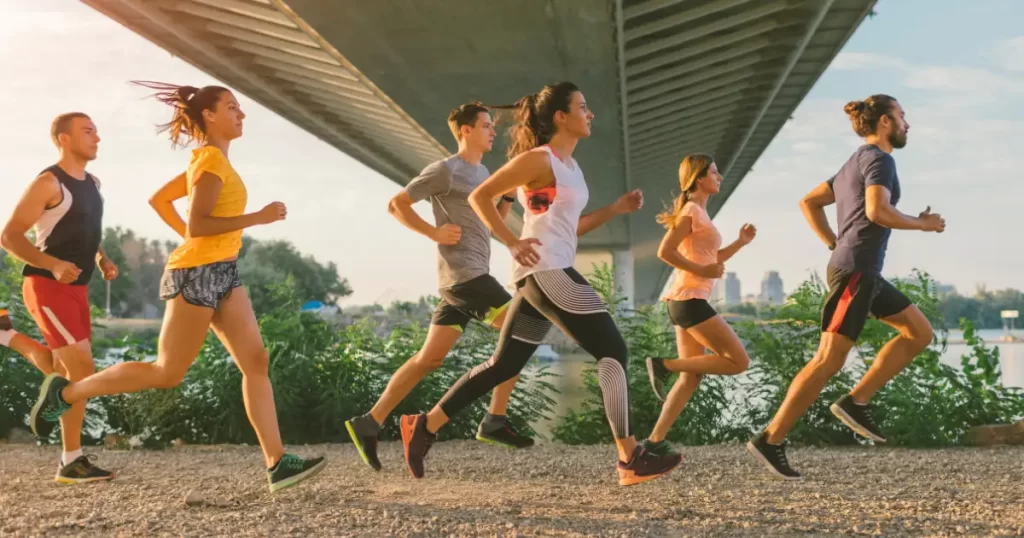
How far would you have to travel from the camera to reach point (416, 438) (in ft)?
17.1

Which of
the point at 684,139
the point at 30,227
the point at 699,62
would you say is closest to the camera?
the point at 30,227

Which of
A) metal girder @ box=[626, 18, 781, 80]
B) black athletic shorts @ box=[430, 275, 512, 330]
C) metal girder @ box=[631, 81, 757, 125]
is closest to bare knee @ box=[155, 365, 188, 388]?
black athletic shorts @ box=[430, 275, 512, 330]

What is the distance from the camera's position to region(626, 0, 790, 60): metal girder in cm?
1841

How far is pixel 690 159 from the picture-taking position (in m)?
5.83

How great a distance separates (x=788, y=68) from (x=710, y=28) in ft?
11.6

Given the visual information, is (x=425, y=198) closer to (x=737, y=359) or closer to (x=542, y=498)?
(x=542, y=498)

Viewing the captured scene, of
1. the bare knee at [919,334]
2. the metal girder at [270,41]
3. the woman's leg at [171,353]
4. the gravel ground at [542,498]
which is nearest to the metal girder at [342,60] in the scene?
the metal girder at [270,41]

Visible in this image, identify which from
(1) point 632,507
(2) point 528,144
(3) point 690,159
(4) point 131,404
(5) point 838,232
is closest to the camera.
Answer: (1) point 632,507

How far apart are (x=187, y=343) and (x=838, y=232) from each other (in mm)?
3424

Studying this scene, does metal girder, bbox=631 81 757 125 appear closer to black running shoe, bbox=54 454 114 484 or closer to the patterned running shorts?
black running shoe, bbox=54 454 114 484

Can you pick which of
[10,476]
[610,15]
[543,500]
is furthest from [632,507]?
[610,15]

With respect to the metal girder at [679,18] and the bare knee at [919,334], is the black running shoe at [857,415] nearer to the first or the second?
the bare knee at [919,334]

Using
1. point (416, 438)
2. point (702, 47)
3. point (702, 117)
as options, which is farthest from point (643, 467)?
point (702, 117)

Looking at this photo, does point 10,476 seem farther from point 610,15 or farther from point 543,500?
point 610,15
